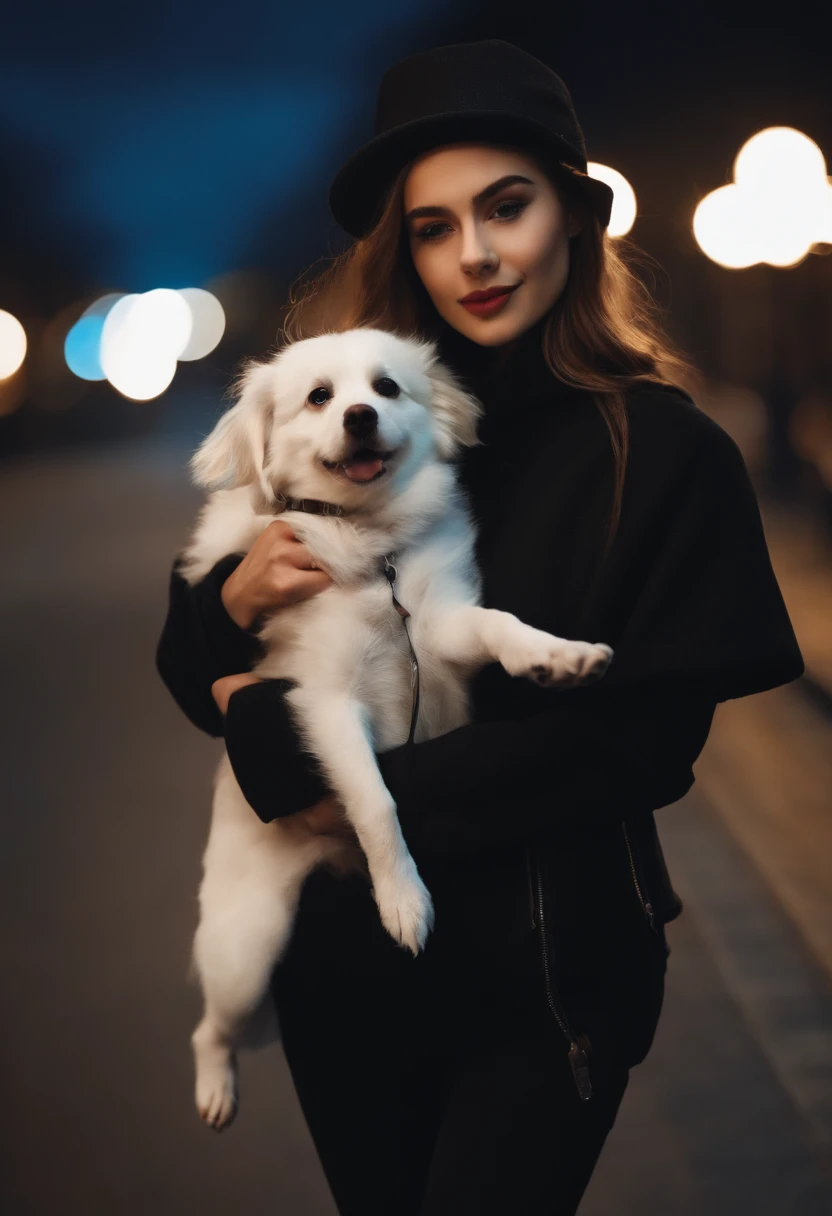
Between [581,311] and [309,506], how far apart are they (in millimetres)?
487

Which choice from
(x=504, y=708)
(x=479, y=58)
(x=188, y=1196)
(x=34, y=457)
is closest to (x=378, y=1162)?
(x=504, y=708)

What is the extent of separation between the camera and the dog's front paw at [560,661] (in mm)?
1228

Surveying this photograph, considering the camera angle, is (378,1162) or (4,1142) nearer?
(378,1162)

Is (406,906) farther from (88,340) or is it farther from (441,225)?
(88,340)

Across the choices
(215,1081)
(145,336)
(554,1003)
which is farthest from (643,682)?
(145,336)

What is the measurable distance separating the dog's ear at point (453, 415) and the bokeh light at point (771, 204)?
15.4ft

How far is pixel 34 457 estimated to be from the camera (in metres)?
17.5

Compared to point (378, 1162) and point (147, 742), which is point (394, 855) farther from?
point (147, 742)

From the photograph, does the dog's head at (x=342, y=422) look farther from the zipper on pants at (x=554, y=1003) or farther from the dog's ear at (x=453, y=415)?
the zipper on pants at (x=554, y=1003)

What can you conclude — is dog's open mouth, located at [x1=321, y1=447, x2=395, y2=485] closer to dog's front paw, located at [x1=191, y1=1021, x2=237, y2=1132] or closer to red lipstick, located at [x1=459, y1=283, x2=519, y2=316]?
red lipstick, located at [x1=459, y1=283, x2=519, y2=316]

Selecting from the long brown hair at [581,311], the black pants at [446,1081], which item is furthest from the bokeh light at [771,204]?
the black pants at [446,1081]

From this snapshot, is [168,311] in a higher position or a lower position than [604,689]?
higher

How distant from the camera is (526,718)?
132 cm

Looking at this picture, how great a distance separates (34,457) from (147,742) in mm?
13427
